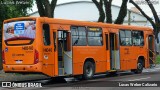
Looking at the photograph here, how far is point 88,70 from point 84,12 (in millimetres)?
54429

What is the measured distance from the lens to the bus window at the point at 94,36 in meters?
21.2

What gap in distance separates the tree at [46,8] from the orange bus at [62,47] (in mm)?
4427

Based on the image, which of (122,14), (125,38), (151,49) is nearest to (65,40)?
(125,38)

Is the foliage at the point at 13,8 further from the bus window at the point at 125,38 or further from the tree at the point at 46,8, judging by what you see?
the bus window at the point at 125,38

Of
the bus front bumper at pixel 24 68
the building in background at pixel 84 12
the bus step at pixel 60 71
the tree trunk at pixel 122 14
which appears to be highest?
the building in background at pixel 84 12

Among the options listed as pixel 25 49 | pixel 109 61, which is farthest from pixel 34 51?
pixel 109 61

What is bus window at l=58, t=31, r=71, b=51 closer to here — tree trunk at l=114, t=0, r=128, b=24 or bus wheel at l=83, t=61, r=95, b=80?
bus wheel at l=83, t=61, r=95, b=80

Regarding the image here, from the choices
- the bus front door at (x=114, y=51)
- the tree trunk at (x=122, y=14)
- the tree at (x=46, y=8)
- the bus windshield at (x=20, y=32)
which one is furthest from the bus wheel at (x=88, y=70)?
the tree trunk at (x=122, y=14)

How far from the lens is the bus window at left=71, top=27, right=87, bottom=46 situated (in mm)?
20016

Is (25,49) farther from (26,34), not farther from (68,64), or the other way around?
(68,64)

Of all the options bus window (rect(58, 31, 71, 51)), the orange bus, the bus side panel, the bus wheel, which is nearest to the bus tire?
the orange bus

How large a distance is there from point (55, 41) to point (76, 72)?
2.20 metres

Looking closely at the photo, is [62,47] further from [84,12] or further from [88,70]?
[84,12]

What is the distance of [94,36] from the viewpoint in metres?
21.6
